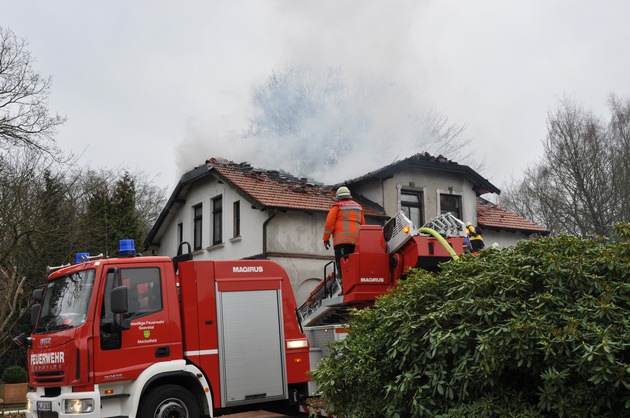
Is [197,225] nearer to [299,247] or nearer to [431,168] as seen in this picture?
[299,247]

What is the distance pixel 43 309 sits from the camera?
8.74 metres

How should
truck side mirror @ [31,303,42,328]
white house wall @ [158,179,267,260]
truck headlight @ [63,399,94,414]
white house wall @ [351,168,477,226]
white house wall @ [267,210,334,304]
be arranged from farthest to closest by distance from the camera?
A: white house wall @ [351,168,477,226], white house wall @ [158,179,267,260], white house wall @ [267,210,334,304], truck side mirror @ [31,303,42,328], truck headlight @ [63,399,94,414]

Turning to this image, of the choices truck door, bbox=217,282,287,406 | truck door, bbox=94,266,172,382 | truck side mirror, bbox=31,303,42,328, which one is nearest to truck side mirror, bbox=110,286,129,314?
truck door, bbox=94,266,172,382

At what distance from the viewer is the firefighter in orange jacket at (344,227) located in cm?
1064

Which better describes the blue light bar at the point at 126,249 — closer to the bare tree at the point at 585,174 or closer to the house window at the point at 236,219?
the house window at the point at 236,219

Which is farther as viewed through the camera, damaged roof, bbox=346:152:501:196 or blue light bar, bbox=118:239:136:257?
damaged roof, bbox=346:152:501:196

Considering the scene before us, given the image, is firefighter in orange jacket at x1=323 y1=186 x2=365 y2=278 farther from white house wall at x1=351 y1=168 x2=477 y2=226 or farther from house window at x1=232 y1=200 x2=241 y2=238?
white house wall at x1=351 y1=168 x2=477 y2=226

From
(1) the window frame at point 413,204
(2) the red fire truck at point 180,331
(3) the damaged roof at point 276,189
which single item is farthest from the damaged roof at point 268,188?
(2) the red fire truck at point 180,331

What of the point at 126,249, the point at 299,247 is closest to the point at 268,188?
the point at 299,247

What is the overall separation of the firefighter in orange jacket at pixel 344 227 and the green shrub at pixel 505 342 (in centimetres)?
497

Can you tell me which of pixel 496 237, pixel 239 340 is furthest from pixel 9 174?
pixel 496 237

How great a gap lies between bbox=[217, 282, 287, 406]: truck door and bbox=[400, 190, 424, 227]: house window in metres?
13.6

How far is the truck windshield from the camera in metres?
8.12

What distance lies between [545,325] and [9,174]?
63.0ft
